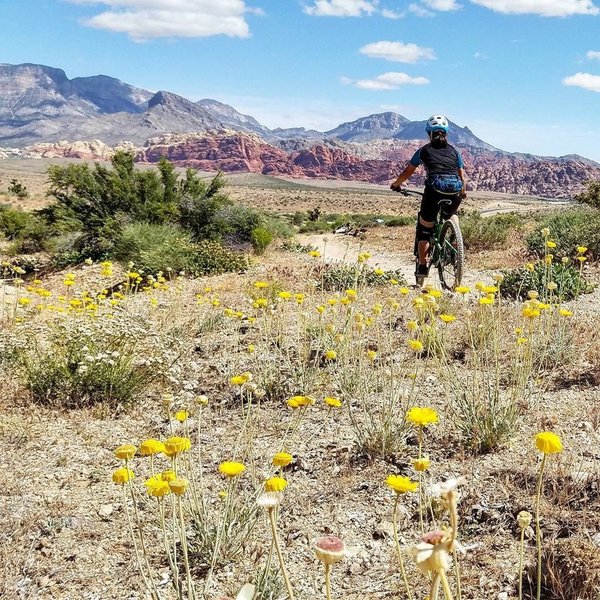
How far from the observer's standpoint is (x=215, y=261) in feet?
34.5

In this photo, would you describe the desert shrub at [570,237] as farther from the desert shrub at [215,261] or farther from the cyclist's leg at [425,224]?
the desert shrub at [215,261]

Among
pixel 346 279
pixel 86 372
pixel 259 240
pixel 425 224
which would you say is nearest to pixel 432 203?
pixel 425 224

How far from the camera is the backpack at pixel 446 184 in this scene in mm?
6984

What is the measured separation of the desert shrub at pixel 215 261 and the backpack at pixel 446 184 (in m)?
4.30

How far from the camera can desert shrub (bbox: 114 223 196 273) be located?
397 inches

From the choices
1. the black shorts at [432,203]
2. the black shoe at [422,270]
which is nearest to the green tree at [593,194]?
the black shorts at [432,203]

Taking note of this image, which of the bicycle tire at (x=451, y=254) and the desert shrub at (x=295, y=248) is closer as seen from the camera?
the bicycle tire at (x=451, y=254)

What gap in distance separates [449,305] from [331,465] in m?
3.29

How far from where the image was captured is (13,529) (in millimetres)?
2779

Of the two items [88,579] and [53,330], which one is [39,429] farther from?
[88,579]

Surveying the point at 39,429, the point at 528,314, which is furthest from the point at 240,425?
the point at 528,314

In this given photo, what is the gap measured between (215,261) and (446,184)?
4.79 metres

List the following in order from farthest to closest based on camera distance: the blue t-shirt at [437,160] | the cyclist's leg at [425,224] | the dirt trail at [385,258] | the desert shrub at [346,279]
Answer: the dirt trail at [385,258] → the desert shrub at [346,279] → the cyclist's leg at [425,224] → the blue t-shirt at [437,160]

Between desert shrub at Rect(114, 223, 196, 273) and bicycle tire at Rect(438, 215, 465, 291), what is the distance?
14.3 feet
